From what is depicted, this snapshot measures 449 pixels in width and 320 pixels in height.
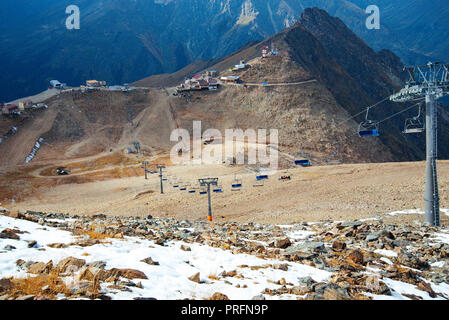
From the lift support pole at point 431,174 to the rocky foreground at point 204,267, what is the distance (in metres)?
4.79

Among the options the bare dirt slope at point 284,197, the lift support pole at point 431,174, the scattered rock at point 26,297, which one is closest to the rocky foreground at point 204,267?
the scattered rock at point 26,297

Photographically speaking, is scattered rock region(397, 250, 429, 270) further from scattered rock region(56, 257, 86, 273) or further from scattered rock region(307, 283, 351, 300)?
scattered rock region(56, 257, 86, 273)

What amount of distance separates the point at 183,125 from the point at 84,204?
4327 cm

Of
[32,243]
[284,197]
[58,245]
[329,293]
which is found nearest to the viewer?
[329,293]

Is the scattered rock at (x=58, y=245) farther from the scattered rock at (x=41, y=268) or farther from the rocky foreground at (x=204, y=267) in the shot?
the scattered rock at (x=41, y=268)

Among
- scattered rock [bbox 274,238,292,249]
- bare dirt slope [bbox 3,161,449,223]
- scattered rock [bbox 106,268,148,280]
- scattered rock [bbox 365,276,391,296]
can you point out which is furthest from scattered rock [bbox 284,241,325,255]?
bare dirt slope [bbox 3,161,449,223]

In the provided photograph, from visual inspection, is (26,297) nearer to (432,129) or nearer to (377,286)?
(377,286)

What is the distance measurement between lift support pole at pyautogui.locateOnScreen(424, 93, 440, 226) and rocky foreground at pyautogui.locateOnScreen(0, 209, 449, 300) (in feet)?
15.7

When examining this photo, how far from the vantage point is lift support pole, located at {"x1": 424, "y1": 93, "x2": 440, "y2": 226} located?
18.7m

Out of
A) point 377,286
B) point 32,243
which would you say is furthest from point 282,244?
point 32,243

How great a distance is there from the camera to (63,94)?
96812mm

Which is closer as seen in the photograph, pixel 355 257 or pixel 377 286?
pixel 377 286

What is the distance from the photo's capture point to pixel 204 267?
382 inches

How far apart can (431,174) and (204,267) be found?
48.3 ft
